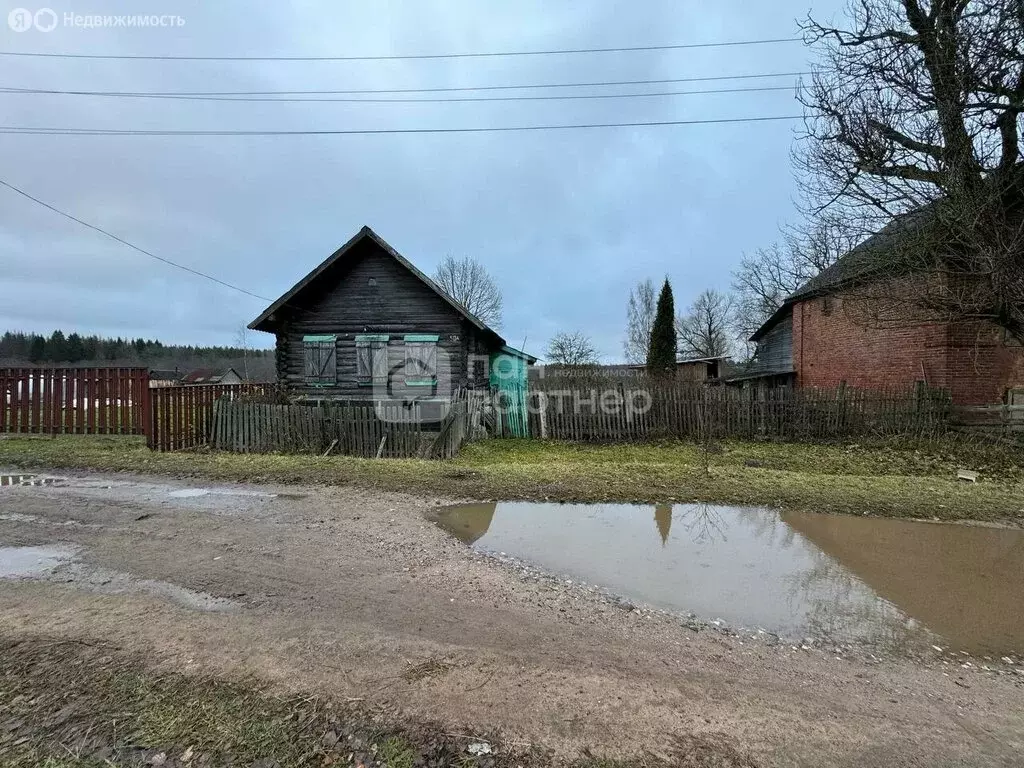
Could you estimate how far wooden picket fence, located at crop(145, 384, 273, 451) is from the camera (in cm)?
1141

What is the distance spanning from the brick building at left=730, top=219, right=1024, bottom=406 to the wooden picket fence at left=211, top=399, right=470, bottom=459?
11.4m

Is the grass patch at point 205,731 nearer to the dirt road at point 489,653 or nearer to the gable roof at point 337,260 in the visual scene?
the dirt road at point 489,653

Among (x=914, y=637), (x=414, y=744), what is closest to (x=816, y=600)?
(x=914, y=637)

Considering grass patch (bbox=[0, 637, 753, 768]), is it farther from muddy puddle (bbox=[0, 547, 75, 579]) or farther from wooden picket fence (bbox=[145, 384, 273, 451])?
wooden picket fence (bbox=[145, 384, 273, 451])

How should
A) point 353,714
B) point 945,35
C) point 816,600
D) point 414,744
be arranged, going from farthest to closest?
point 945,35
point 816,600
point 353,714
point 414,744

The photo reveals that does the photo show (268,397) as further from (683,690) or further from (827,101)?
(827,101)

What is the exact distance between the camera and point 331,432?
11312 millimetres

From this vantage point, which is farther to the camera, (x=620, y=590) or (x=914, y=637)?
(x=620, y=590)

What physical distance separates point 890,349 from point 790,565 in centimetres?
1550

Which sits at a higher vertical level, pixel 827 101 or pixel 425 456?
pixel 827 101

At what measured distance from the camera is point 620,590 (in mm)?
4520

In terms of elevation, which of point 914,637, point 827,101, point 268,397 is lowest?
point 914,637

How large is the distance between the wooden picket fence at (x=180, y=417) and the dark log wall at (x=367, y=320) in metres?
4.09

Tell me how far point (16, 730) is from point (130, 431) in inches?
500
